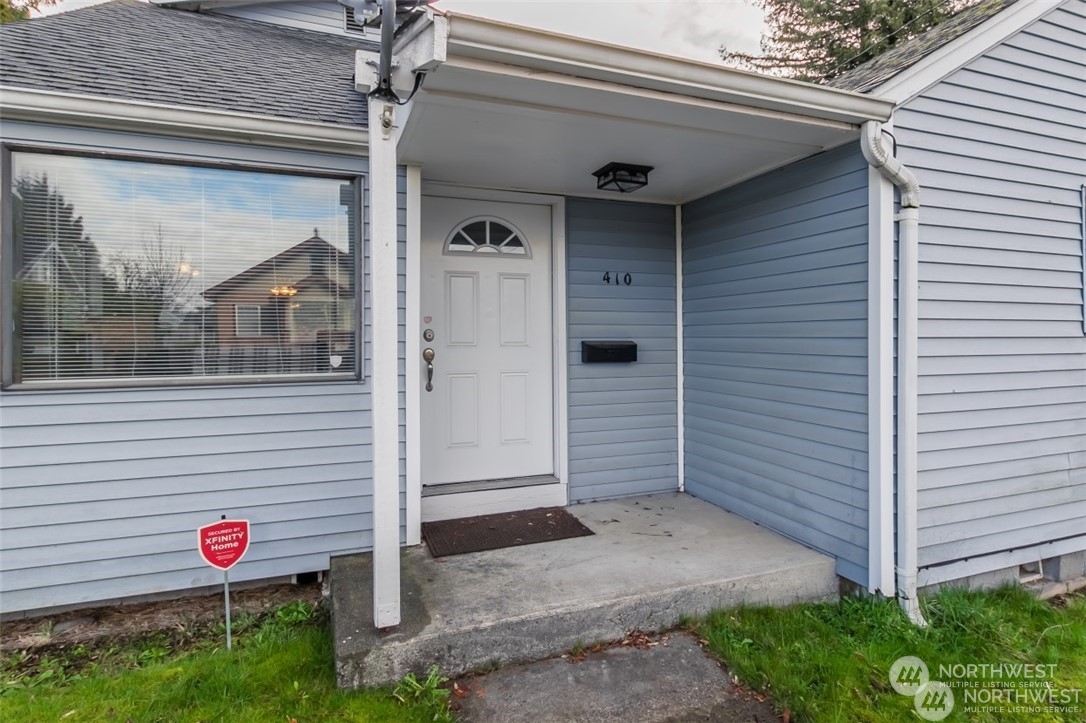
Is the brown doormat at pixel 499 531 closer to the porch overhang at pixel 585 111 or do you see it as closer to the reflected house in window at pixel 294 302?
the reflected house in window at pixel 294 302

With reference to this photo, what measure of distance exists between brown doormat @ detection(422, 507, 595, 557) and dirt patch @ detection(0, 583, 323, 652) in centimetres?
67

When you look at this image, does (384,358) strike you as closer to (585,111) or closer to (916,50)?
(585,111)

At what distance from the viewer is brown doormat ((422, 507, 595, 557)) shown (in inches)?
116

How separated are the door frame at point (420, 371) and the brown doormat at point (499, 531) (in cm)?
8

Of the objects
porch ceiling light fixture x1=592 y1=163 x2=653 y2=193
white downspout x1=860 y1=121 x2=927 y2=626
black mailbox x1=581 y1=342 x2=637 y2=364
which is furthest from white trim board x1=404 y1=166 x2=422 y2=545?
white downspout x1=860 y1=121 x2=927 y2=626

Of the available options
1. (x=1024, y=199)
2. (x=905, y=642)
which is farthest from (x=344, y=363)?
(x=1024, y=199)

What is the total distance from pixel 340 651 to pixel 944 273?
315cm

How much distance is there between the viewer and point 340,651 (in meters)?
2.01

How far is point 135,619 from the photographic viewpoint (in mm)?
2604

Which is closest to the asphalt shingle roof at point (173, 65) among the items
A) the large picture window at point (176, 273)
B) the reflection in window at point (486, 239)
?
the large picture window at point (176, 273)

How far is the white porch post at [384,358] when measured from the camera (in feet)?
6.75

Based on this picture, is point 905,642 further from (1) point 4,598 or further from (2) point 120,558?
(1) point 4,598

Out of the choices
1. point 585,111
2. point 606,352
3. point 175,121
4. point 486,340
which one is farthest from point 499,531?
point 175,121

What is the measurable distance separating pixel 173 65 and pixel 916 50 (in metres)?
3.96
